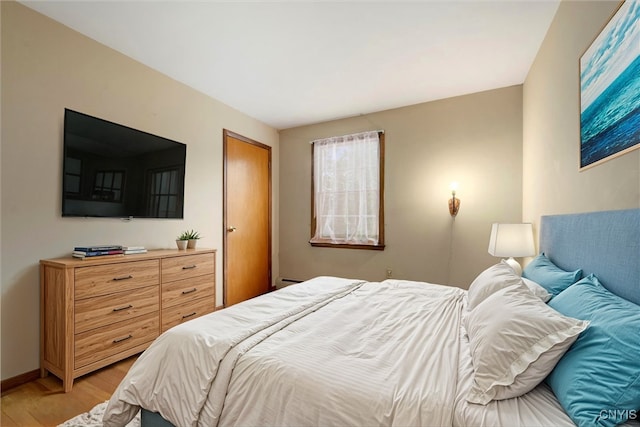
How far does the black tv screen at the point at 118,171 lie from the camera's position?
2.24m

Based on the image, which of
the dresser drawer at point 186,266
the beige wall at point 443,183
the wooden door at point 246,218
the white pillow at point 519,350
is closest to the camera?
the white pillow at point 519,350

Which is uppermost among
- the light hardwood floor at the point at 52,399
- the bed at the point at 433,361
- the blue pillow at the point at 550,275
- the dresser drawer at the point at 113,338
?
the blue pillow at the point at 550,275

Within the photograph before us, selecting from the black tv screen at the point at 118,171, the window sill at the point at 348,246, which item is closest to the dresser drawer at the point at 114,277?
the black tv screen at the point at 118,171

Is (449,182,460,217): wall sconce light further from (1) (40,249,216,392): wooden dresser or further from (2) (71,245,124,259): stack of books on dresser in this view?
(2) (71,245,124,259): stack of books on dresser

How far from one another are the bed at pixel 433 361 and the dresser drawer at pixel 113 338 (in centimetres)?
95

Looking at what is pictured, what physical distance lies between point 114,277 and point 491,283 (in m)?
2.63

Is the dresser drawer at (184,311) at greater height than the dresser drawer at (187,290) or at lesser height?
lesser

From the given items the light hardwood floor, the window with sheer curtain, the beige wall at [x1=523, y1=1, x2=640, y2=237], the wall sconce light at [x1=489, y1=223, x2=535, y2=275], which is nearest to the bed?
the beige wall at [x1=523, y1=1, x2=640, y2=237]

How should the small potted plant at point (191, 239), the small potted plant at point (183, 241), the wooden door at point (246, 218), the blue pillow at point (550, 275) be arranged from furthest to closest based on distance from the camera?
1. the wooden door at point (246, 218)
2. the small potted plant at point (191, 239)
3. the small potted plant at point (183, 241)
4. the blue pillow at point (550, 275)

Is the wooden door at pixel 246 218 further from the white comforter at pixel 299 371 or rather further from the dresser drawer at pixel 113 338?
the white comforter at pixel 299 371

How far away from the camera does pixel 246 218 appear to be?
404 cm

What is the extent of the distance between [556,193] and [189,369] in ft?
8.44

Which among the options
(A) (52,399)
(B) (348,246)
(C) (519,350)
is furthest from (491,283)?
(A) (52,399)

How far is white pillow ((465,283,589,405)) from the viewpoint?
0.91 m
